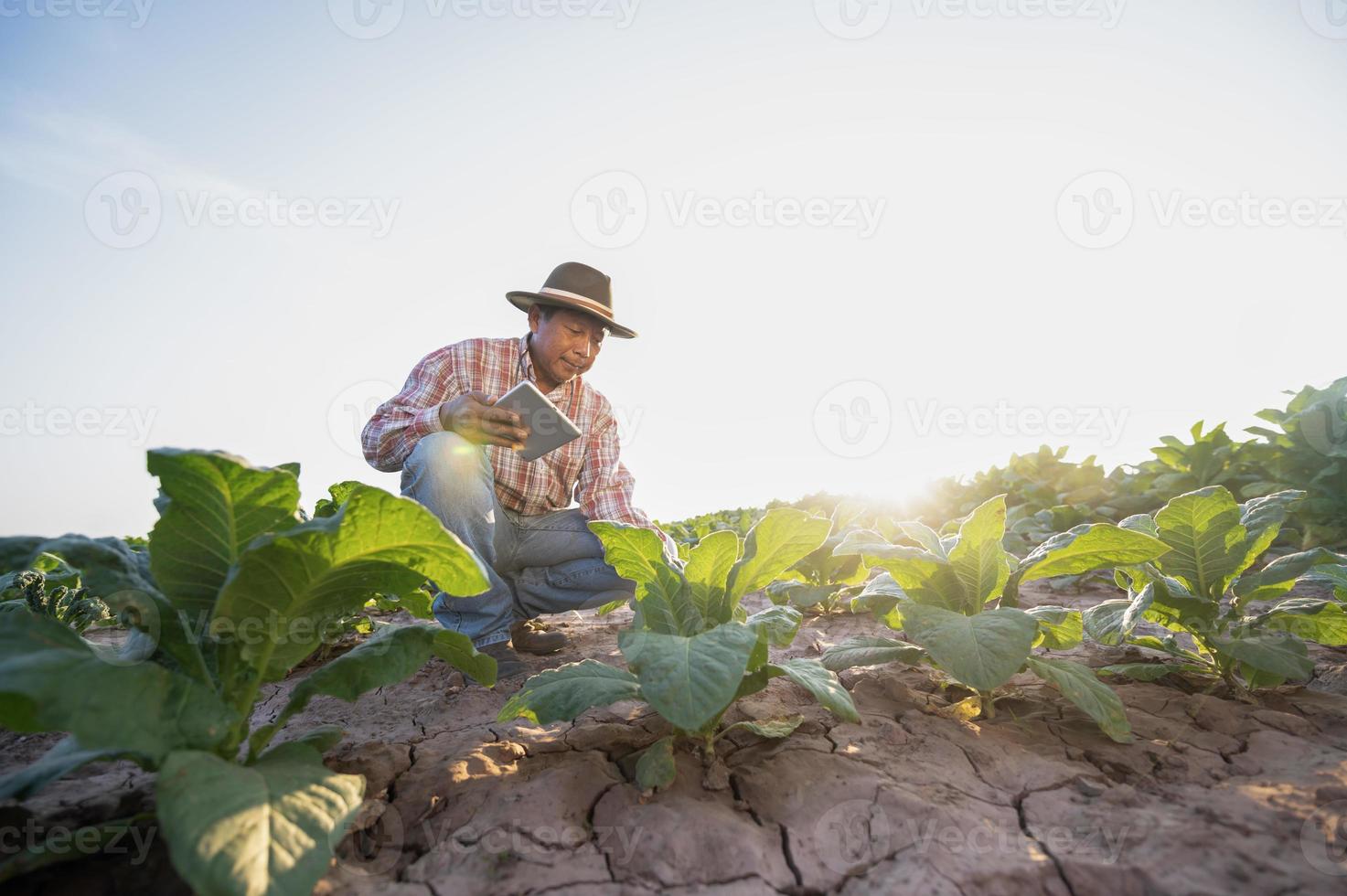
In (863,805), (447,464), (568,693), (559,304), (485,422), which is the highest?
(559,304)

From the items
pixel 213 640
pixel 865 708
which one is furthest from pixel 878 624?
pixel 213 640

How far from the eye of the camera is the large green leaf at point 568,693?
1553 millimetres

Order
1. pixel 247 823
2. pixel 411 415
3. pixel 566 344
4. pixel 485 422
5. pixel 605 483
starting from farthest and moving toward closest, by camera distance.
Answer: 1. pixel 605 483
2. pixel 566 344
3. pixel 411 415
4. pixel 485 422
5. pixel 247 823

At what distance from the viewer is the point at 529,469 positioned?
3561mm

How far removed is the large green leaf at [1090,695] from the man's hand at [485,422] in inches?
87.5

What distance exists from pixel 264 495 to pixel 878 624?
10.5 ft

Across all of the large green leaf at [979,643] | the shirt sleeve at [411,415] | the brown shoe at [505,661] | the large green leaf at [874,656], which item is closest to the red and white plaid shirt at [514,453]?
the shirt sleeve at [411,415]

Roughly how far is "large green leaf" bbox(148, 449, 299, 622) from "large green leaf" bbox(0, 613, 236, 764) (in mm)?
216

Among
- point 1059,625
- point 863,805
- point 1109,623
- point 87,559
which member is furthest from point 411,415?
point 1109,623

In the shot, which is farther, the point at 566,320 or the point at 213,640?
the point at 566,320

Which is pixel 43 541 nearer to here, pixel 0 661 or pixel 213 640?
pixel 0 661

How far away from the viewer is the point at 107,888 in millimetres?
1181

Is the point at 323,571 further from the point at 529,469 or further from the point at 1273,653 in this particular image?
the point at 1273,653

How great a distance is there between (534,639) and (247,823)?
2.40 m
